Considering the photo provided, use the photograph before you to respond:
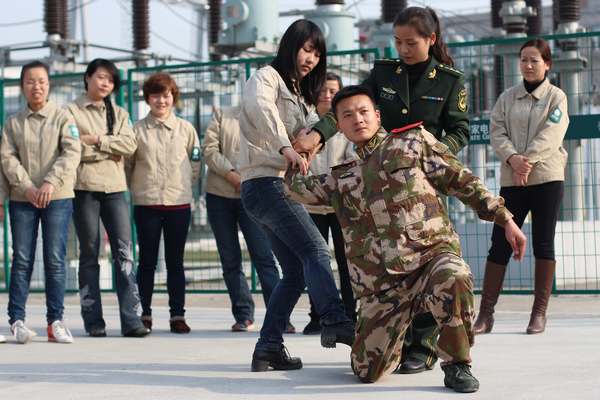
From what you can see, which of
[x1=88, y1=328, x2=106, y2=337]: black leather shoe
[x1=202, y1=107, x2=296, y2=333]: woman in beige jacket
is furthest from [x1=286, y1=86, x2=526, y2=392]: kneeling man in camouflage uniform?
[x1=88, y1=328, x2=106, y2=337]: black leather shoe

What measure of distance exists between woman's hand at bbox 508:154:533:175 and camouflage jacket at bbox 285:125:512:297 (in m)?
1.94

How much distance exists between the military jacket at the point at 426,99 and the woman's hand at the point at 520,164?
137cm

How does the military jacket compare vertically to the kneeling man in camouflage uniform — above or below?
above

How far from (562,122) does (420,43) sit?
1.98m

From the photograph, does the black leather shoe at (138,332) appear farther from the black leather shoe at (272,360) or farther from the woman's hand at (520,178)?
the woman's hand at (520,178)

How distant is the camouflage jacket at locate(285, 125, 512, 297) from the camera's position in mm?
5031

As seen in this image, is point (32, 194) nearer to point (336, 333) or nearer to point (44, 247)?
point (44, 247)

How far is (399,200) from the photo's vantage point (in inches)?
199

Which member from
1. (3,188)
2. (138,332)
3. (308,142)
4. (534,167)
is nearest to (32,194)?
(3,188)

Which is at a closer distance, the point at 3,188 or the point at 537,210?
the point at 537,210

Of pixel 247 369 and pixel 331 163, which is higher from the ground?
pixel 331 163

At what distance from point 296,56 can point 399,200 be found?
101cm

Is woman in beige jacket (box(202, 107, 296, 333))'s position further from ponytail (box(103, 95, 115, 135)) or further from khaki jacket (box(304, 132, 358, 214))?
ponytail (box(103, 95, 115, 135))

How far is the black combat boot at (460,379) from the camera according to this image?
15.8 ft
